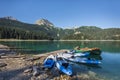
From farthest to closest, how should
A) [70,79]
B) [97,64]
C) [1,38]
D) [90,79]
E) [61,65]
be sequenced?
[1,38] → [97,64] → [61,65] → [90,79] → [70,79]

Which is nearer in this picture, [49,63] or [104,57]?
[49,63]

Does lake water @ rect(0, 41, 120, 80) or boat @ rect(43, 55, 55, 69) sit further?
lake water @ rect(0, 41, 120, 80)

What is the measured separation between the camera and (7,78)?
23641 mm

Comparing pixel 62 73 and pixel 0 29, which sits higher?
pixel 0 29

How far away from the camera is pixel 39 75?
26.3 metres

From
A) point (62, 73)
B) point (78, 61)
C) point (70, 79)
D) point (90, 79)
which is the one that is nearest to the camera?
point (70, 79)

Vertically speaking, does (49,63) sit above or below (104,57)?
above

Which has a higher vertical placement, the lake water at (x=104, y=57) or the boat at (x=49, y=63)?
the boat at (x=49, y=63)

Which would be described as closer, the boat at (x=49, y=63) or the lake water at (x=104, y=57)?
the boat at (x=49, y=63)

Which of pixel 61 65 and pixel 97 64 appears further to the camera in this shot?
pixel 97 64

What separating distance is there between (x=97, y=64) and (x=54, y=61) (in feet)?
45.5

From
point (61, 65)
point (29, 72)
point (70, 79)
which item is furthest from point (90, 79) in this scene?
point (29, 72)

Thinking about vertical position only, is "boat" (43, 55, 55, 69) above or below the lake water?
above

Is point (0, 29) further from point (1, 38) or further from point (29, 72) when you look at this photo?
point (29, 72)
